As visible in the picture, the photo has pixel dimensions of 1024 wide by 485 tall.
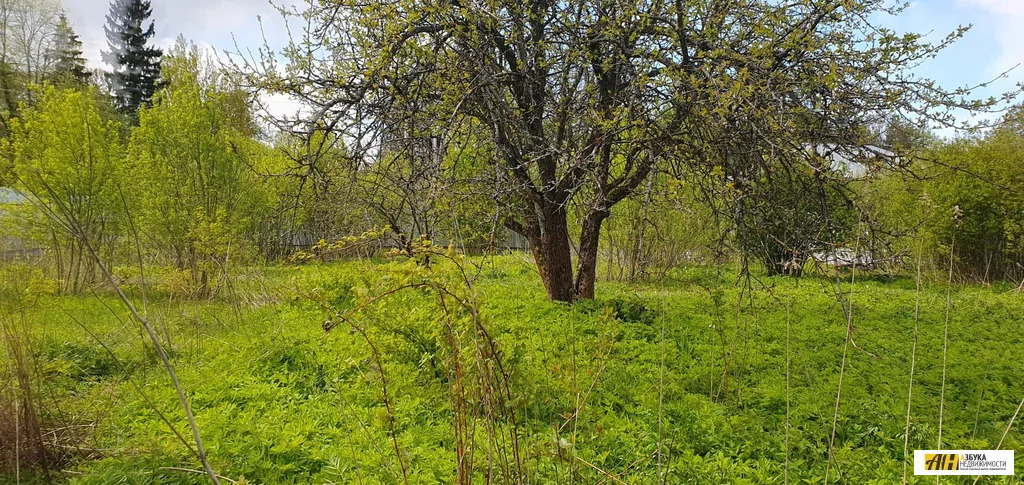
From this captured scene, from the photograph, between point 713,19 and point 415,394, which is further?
point 713,19

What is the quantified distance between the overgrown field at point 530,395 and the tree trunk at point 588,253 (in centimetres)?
61

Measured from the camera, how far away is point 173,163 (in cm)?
759

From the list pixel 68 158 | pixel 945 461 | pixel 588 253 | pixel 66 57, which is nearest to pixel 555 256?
pixel 588 253

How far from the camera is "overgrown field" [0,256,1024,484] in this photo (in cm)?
216

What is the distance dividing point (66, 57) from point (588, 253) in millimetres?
6661

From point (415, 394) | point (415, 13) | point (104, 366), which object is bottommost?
point (104, 366)

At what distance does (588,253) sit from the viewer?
5.60 meters

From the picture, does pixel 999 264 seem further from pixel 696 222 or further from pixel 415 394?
pixel 415 394

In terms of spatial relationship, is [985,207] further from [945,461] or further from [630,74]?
[945,461]

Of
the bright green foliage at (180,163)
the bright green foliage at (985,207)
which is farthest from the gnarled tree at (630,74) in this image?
the bright green foliage at (985,207)

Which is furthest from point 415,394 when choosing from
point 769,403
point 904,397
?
point 904,397

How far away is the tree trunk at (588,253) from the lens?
5.43 metres

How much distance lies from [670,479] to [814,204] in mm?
2658

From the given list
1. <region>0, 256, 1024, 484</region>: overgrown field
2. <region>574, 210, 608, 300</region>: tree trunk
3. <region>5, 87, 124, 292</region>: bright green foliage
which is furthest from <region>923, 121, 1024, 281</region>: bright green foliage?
<region>5, 87, 124, 292</region>: bright green foliage
